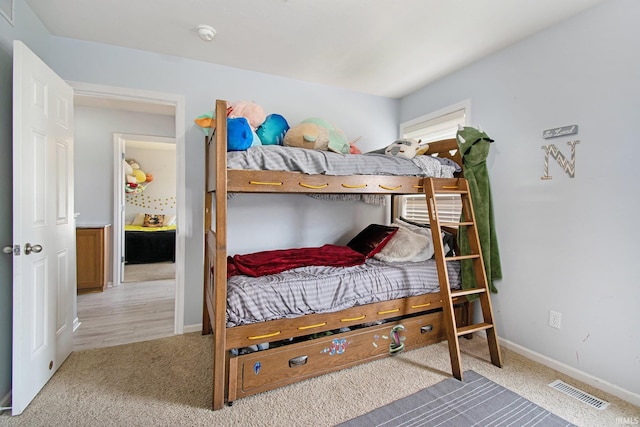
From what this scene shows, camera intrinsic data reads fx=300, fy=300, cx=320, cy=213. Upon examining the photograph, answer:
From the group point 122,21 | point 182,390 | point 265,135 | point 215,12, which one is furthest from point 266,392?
point 122,21

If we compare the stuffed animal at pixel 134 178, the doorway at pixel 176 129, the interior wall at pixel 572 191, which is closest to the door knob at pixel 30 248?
the doorway at pixel 176 129

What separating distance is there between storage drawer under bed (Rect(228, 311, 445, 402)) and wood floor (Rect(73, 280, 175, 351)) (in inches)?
51.0

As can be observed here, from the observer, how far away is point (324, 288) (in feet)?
6.46

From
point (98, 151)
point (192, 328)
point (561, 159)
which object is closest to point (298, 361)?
point (192, 328)

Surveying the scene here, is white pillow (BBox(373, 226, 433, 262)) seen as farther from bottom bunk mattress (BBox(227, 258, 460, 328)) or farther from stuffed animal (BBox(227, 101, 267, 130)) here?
stuffed animal (BBox(227, 101, 267, 130))

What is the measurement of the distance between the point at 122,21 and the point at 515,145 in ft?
9.93

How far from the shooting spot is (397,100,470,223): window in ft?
9.25

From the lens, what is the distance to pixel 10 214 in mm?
1717

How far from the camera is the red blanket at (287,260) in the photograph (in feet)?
7.01

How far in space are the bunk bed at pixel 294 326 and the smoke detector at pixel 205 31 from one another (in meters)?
0.76

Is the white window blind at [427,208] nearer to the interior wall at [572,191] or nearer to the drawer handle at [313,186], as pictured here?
the interior wall at [572,191]

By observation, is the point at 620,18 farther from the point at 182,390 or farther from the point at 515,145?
the point at 182,390

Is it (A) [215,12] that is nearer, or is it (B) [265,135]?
(A) [215,12]

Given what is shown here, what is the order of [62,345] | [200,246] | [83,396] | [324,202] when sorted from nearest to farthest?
[83,396] < [62,345] < [200,246] < [324,202]
